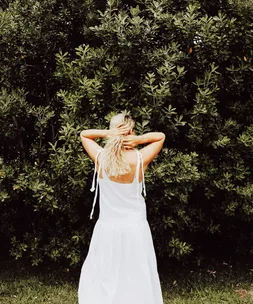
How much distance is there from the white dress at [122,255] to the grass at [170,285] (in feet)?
7.63

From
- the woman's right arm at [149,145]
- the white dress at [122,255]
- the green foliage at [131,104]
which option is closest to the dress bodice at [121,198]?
the white dress at [122,255]

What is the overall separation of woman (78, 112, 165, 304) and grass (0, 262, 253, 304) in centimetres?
231

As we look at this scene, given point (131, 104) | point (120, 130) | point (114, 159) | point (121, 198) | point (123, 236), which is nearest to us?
point (114, 159)

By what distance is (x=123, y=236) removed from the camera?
5.46m

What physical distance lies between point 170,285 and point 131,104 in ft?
10.7

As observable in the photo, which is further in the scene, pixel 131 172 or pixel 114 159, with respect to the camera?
pixel 131 172

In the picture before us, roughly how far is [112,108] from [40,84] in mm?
1762

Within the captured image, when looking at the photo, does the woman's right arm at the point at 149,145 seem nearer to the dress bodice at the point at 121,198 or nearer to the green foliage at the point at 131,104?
the dress bodice at the point at 121,198

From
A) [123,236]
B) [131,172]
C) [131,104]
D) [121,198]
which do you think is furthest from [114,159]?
[131,104]

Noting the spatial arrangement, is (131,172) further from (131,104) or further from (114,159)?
(131,104)

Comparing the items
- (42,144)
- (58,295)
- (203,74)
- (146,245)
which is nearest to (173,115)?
(203,74)

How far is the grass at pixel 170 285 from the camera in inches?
305

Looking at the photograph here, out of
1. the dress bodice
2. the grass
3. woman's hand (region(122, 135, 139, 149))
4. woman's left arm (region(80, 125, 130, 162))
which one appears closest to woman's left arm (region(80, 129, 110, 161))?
woman's left arm (region(80, 125, 130, 162))

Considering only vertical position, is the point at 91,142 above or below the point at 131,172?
above
